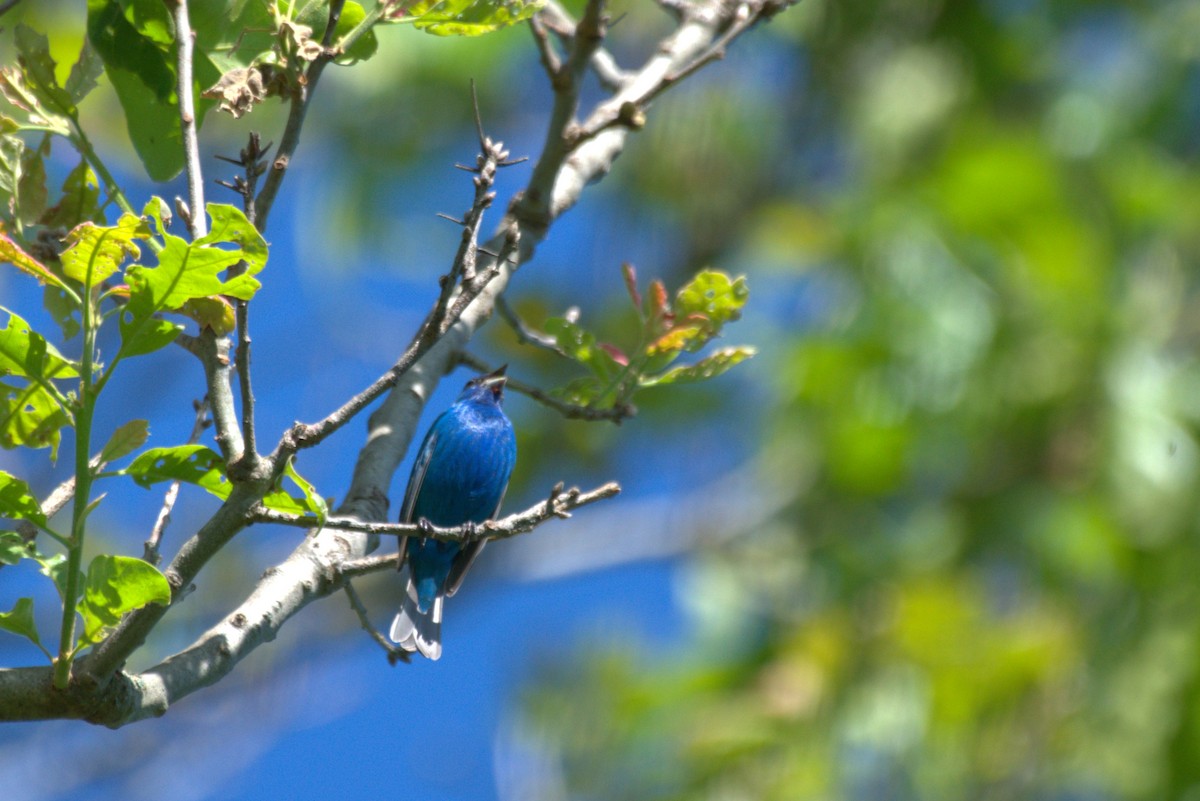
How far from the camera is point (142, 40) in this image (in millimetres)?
2385

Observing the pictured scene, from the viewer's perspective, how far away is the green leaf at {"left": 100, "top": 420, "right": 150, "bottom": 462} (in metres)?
2.10

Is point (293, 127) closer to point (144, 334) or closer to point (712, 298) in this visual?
point (144, 334)

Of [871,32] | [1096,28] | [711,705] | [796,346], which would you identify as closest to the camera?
[711,705]

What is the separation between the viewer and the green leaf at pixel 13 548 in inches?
79.7

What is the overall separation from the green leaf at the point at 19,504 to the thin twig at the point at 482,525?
12.1 inches

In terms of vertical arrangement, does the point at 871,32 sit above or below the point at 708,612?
above

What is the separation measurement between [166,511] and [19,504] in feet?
1.07

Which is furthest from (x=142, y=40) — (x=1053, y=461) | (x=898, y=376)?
(x=1053, y=461)

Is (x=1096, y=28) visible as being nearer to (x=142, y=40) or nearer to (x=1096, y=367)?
(x=1096, y=367)

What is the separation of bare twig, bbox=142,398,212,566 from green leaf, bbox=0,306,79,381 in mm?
221

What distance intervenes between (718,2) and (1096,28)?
8.36 metres

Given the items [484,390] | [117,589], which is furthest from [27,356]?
[484,390]

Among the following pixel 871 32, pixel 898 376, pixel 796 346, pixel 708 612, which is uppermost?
pixel 871 32

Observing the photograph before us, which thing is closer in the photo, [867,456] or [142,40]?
[142,40]
